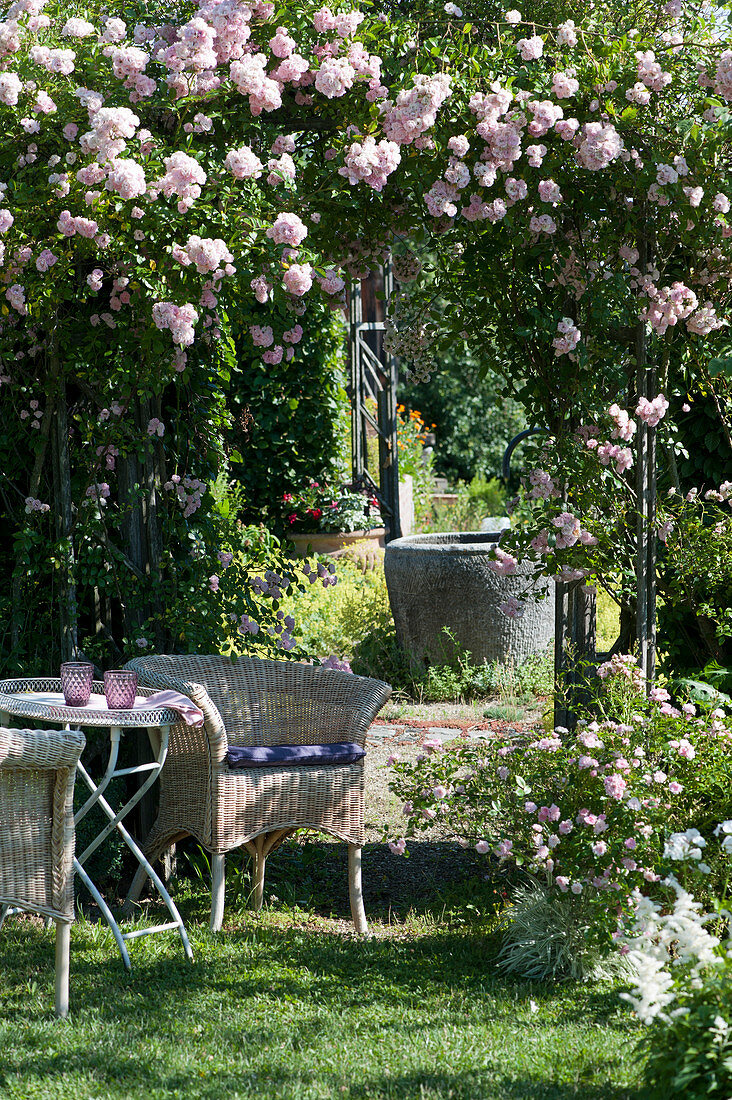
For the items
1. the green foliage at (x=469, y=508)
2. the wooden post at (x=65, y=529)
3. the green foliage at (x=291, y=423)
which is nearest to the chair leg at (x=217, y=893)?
the wooden post at (x=65, y=529)

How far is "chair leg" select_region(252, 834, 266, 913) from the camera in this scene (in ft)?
11.3

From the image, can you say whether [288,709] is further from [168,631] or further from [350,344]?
[350,344]

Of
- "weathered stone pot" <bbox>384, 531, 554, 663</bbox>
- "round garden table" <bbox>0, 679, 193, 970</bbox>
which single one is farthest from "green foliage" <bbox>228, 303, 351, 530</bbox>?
"round garden table" <bbox>0, 679, 193, 970</bbox>

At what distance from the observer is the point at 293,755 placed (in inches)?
128

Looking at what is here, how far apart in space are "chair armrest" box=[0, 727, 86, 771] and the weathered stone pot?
3651mm

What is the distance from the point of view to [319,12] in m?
3.00

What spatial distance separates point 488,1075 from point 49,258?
7.54 ft

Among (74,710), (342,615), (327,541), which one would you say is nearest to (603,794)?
(74,710)

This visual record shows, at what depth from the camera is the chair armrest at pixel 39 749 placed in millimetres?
2518

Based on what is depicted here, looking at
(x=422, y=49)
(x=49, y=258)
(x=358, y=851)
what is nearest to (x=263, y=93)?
(x=422, y=49)

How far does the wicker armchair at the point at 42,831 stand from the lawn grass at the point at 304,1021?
0.23 meters

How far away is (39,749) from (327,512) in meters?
6.18

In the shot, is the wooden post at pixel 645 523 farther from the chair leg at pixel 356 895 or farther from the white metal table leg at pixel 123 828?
the white metal table leg at pixel 123 828

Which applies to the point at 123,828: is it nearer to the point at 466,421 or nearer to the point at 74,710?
the point at 74,710
